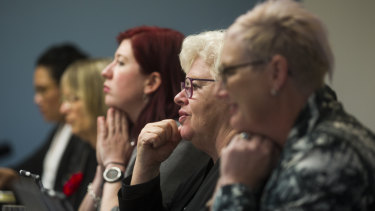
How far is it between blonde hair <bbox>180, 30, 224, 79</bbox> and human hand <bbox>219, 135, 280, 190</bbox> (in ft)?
2.03

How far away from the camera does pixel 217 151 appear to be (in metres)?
2.11

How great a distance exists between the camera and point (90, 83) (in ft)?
12.3

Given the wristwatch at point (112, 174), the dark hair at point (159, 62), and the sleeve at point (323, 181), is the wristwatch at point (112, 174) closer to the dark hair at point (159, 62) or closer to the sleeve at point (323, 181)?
the dark hair at point (159, 62)

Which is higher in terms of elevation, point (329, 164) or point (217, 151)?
point (329, 164)

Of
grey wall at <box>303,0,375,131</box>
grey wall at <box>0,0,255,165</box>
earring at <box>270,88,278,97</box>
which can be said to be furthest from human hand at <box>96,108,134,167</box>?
grey wall at <box>0,0,255,165</box>

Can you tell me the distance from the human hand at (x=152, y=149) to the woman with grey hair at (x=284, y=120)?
0.76 meters

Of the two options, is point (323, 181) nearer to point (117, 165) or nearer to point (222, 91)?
point (222, 91)

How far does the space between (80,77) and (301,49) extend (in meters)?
2.58

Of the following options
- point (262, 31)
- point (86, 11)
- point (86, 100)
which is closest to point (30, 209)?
point (262, 31)

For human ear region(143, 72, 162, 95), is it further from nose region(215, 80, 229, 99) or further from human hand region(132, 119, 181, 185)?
nose region(215, 80, 229, 99)

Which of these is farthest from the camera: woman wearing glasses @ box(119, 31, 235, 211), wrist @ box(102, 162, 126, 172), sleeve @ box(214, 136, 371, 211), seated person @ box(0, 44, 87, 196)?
seated person @ box(0, 44, 87, 196)

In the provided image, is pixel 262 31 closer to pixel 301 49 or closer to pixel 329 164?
pixel 301 49

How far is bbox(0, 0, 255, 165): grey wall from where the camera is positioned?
505 centimetres

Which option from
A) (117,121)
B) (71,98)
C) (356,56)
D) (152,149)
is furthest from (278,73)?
(71,98)
